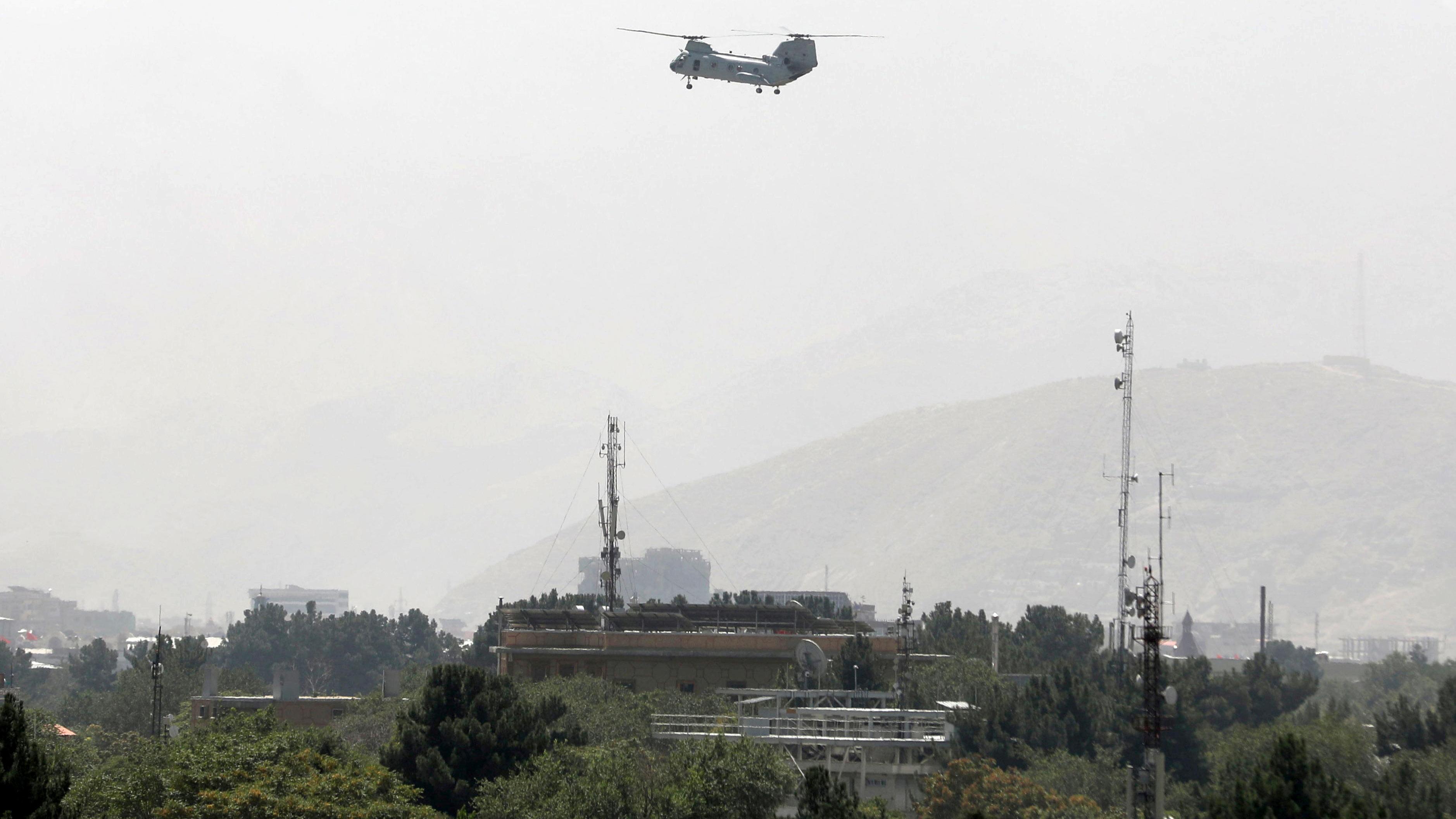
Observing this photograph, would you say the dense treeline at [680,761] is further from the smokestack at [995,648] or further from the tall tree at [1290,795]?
the smokestack at [995,648]

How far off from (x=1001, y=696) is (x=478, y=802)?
33.9m

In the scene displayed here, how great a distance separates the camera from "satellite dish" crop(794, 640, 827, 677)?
338 ft

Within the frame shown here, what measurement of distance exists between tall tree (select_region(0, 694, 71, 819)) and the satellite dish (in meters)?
55.1

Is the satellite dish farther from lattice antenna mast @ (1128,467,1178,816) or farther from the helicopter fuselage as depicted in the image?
lattice antenna mast @ (1128,467,1178,816)

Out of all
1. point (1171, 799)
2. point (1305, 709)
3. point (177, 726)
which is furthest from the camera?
point (1305, 709)

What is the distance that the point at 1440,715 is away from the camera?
345 ft

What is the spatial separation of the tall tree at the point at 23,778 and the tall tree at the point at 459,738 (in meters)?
28.7

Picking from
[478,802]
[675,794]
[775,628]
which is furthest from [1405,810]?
[775,628]

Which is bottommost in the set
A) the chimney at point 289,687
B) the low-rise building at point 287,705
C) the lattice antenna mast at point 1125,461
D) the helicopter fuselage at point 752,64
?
the low-rise building at point 287,705

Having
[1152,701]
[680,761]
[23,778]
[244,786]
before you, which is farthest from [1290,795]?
[23,778]

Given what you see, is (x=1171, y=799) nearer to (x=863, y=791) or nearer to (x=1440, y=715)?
(x=863, y=791)

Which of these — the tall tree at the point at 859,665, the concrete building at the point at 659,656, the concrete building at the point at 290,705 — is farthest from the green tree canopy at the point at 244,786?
the tall tree at the point at 859,665

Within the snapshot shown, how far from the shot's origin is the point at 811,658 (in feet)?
339

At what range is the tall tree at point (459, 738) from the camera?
80.7 m
